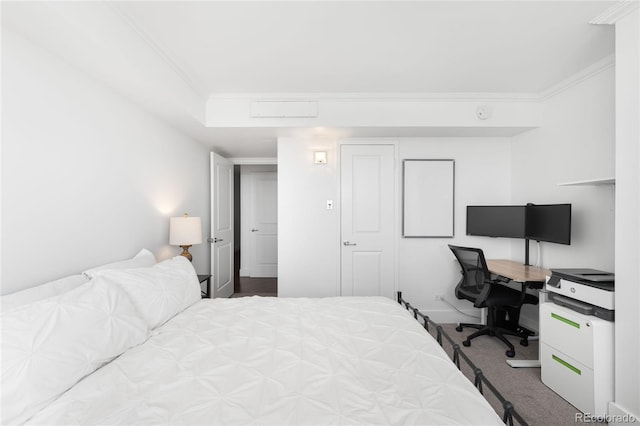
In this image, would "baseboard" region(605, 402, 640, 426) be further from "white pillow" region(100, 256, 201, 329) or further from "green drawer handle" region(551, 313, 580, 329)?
"white pillow" region(100, 256, 201, 329)

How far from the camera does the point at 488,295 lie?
2816mm

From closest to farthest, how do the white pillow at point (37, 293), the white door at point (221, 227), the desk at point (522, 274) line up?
the white pillow at point (37, 293), the desk at point (522, 274), the white door at point (221, 227)

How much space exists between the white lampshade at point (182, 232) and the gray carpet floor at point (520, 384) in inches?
110

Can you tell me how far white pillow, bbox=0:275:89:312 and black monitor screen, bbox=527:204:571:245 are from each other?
371cm

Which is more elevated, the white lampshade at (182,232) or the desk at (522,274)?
the white lampshade at (182,232)

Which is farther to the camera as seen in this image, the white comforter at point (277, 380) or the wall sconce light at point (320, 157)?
the wall sconce light at point (320, 157)

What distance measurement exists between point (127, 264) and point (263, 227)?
3968 mm

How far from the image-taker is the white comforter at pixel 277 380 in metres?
1.01

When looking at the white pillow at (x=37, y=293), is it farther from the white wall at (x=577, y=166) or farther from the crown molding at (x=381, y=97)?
the white wall at (x=577, y=166)

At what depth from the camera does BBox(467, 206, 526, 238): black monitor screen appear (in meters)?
3.04

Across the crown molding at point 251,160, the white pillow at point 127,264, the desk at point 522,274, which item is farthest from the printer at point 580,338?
the crown molding at point 251,160

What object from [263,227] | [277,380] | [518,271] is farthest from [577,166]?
[263,227]

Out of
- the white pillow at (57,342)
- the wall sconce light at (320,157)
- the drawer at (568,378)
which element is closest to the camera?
the white pillow at (57,342)

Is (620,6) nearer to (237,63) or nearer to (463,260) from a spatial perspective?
(463,260)
